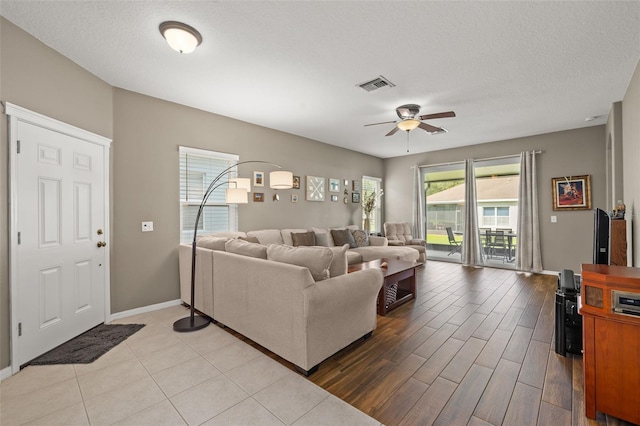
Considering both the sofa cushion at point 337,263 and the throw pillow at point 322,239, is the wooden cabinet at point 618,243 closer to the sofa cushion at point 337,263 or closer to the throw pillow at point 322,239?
the sofa cushion at point 337,263

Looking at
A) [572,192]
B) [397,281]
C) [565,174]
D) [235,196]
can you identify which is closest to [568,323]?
[397,281]

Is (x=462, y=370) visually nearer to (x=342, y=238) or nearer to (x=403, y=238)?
(x=342, y=238)

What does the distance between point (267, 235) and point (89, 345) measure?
8.74 feet

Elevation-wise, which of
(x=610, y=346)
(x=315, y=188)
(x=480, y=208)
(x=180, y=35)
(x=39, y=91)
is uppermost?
(x=180, y=35)

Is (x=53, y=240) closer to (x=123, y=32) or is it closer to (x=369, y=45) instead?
(x=123, y=32)

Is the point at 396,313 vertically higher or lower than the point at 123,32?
lower

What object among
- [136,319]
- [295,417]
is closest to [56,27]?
[136,319]

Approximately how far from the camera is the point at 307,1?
6.89ft

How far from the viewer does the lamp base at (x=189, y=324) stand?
311 centimetres

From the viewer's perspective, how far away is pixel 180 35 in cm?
238

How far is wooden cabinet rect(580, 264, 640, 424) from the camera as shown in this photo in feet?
5.33

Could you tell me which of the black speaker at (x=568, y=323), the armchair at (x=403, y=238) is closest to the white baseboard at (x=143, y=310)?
the black speaker at (x=568, y=323)

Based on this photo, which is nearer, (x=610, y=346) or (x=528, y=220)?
(x=610, y=346)

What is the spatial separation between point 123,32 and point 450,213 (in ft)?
24.1
